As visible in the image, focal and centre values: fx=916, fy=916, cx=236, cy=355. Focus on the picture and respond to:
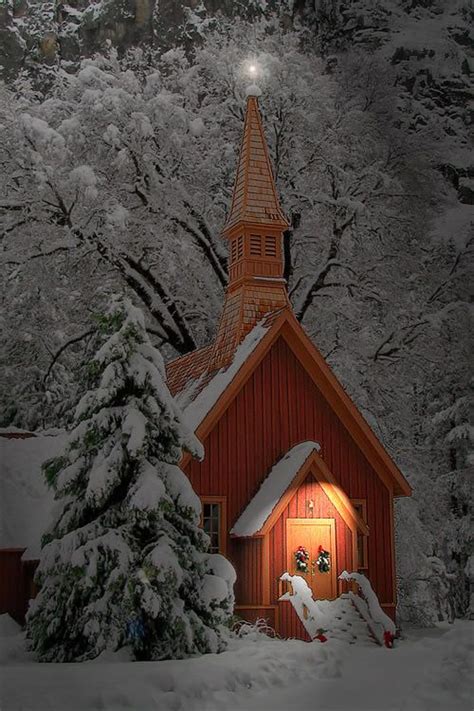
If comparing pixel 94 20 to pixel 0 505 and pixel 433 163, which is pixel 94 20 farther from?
pixel 0 505

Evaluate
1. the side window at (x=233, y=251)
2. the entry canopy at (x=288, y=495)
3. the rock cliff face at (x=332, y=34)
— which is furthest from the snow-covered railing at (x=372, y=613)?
the rock cliff face at (x=332, y=34)

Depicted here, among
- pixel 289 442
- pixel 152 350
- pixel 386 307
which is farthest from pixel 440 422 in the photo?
pixel 152 350

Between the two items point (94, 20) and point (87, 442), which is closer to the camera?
point (87, 442)

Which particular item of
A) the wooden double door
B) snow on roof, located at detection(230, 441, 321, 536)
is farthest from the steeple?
the wooden double door

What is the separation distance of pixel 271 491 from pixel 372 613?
1.53 metres

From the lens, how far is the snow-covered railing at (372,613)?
27.9ft

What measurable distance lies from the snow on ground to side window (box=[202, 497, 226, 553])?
211cm

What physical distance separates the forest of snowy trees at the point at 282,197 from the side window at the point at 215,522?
397 centimetres

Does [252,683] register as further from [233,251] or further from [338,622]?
[233,251]

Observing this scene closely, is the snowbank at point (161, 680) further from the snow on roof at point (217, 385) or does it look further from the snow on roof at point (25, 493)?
the snow on roof at point (217, 385)

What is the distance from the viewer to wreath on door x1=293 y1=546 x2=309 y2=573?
29.7 ft

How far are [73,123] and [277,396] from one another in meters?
6.05

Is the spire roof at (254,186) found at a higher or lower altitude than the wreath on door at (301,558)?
higher

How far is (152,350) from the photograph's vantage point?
7.71 m
